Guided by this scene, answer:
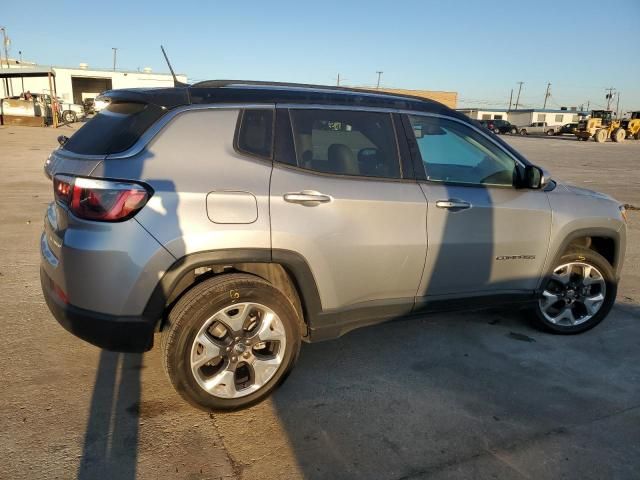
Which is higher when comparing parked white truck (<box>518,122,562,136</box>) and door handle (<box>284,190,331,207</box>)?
parked white truck (<box>518,122,562,136</box>)

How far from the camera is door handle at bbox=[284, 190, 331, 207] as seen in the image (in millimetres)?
2822

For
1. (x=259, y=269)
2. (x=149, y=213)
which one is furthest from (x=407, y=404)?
(x=149, y=213)

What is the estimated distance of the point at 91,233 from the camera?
99.6 inches

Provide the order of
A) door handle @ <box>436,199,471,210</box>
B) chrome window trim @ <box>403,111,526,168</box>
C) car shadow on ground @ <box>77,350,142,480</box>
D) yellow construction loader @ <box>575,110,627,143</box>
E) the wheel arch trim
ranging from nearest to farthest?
1. car shadow on ground @ <box>77,350,142,480</box>
2. door handle @ <box>436,199,471,210</box>
3. chrome window trim @ <box>403,111,526,168</box>
4. the wheel arch trim
5. yellow construction loader @ <box>575,110,627,143</box>

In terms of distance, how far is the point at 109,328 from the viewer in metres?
2.65

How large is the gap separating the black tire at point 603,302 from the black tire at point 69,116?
40280 millimetres

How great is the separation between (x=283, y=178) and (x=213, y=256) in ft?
1.96

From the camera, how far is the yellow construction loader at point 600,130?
4341cm

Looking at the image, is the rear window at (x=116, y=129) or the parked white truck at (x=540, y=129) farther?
the parked white truck at (x=540, y=129)

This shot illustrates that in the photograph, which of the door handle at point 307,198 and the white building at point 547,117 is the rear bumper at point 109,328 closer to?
the door handle at point 307,198

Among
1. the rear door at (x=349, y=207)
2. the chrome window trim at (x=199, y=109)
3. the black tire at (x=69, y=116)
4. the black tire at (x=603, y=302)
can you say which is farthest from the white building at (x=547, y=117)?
the rear door at (x=349, y=207)

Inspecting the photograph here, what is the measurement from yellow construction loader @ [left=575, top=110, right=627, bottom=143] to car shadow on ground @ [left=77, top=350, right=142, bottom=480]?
4828 centimetres

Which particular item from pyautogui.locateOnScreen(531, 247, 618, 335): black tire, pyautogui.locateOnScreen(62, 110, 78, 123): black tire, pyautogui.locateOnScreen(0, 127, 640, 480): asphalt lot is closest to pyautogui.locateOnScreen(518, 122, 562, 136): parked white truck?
pyautogui.locateOnScreen(62, 110, 78, 123): black tire

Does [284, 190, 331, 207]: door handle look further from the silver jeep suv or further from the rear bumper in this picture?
the rear bumper
